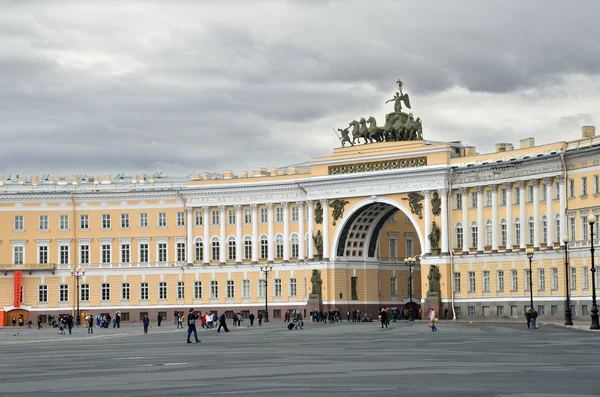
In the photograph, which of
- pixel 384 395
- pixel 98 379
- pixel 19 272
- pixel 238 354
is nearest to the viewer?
pixel 384 395

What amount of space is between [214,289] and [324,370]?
80.6m

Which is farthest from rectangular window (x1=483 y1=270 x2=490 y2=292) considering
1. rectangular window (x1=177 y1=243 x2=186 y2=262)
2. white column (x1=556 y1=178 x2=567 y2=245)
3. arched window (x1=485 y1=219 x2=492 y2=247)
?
rectangular window (x1=177 y1=243 x2=186 y2=262)

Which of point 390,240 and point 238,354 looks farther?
point 390,240

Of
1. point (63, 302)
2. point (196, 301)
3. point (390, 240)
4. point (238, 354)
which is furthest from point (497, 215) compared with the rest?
point (238, 354)

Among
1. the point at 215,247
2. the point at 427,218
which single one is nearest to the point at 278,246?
the point at 215,247

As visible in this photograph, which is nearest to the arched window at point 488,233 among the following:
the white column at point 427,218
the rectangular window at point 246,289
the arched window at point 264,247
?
the white column at point 427,218

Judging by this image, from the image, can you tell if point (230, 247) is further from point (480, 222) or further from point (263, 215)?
point (480, 222)

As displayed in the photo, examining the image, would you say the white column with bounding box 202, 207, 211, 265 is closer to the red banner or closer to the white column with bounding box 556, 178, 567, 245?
the red banner

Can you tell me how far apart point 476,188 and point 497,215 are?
3108 millimetres

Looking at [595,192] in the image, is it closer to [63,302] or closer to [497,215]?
[497,215]

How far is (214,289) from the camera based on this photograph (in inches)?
4370

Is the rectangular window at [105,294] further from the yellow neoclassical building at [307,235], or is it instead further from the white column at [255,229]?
the white column at [255,229]

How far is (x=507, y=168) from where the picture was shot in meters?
90.8

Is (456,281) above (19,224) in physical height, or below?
below
